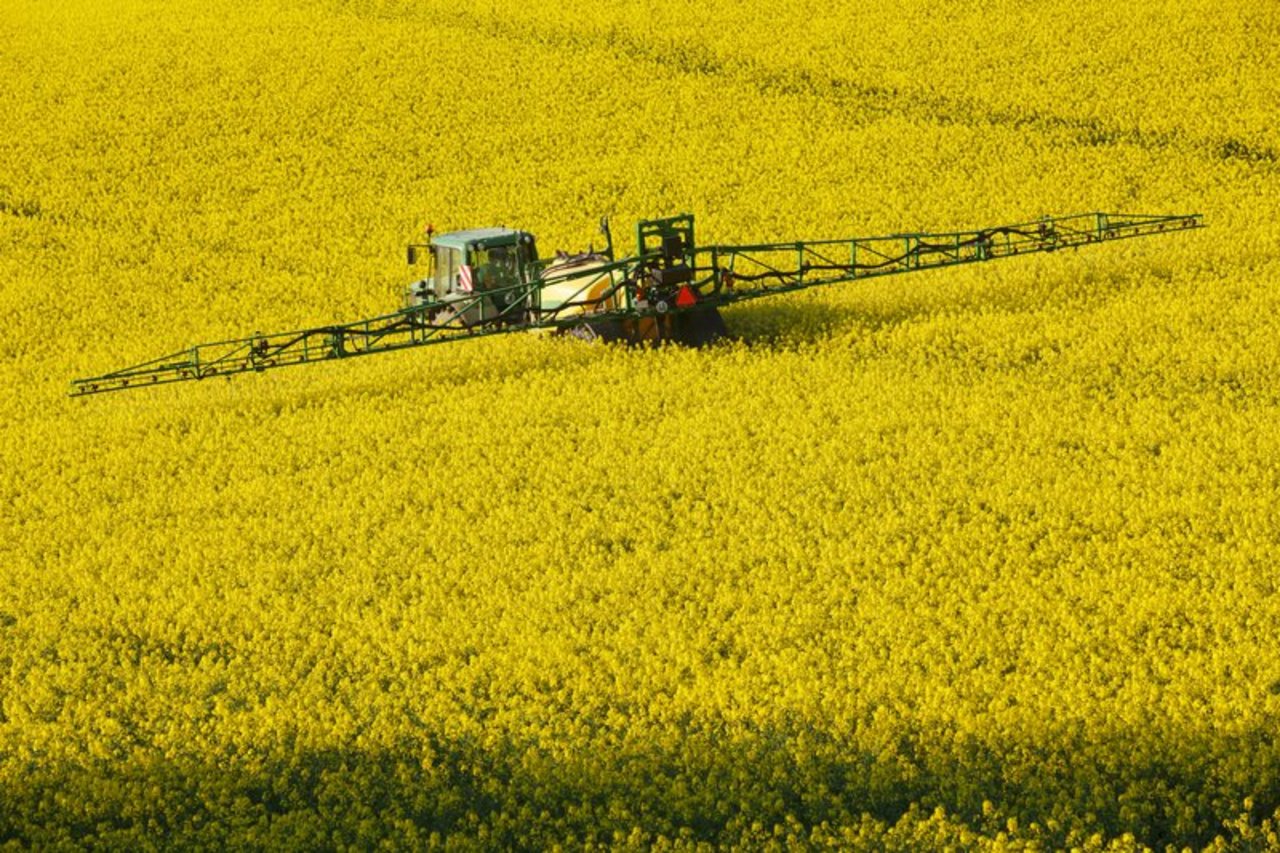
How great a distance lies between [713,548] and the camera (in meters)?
15.5

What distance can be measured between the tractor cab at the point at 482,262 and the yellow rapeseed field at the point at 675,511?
95 centimetres

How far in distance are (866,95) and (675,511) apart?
24.1 meters

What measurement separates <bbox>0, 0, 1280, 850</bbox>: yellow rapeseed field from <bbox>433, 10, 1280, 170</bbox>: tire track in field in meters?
0.17

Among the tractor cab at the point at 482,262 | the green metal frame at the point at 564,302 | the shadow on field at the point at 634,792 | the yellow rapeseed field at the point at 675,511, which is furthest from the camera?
the tractor cab at the point at 482,262

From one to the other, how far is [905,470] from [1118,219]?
1436 centimetres

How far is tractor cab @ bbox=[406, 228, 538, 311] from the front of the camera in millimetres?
23875

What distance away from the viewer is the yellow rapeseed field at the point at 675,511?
37.6 feet

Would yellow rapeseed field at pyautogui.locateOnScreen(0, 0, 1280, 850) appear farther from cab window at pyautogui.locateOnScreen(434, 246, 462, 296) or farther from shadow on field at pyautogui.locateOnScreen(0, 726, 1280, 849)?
cab window at pyautogui.locateOnScreen(434, 246, 462, 296)

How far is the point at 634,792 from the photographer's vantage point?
1138 cm

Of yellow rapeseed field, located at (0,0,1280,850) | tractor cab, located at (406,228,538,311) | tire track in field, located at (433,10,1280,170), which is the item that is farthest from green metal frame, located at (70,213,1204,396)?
tire track in field, located at (433,10,1280,170)

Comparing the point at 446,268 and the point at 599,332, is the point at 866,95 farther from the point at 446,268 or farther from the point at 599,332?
the point at 599,332

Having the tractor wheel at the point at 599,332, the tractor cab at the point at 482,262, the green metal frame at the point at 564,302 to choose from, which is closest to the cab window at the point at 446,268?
the tractor cab at the point at 482,262

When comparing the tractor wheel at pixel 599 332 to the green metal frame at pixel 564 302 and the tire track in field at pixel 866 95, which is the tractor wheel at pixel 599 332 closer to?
the green metal frame at pixel 564 302

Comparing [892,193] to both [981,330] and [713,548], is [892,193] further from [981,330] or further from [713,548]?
[713,548]
